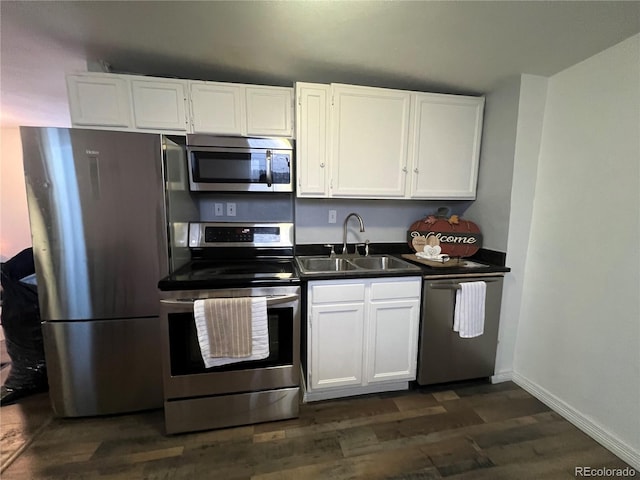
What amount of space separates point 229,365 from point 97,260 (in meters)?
1.00

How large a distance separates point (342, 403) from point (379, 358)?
41 cm

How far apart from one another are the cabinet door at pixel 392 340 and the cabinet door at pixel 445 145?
91 centimetres

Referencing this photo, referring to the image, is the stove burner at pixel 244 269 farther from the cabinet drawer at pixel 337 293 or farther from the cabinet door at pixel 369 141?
the cabinet door at pixel 369 141

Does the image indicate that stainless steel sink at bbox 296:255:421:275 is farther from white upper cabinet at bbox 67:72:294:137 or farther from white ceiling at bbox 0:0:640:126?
white ceiling at bbox 0:0:640:126

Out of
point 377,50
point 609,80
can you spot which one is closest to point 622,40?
point 609,80

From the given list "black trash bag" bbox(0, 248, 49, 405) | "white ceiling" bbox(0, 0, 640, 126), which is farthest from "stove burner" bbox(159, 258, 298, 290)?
"white ceiling" bbox(0, 0, 640, 126)

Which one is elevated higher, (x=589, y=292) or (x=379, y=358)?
(x=589, y=292)

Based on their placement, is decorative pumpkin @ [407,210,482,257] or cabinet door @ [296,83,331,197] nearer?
cabinet door @ [296,83,331,197]

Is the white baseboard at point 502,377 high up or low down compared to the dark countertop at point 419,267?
down

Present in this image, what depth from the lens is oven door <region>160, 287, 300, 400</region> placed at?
1.52 metres

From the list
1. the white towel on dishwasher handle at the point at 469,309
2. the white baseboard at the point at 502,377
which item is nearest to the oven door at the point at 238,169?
the white towel on dishwasher handle at the point at 469,309

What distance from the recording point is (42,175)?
1.49 m

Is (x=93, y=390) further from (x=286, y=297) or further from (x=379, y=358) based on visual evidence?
(x=379, y=358)

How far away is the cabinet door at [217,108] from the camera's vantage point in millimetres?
1827
